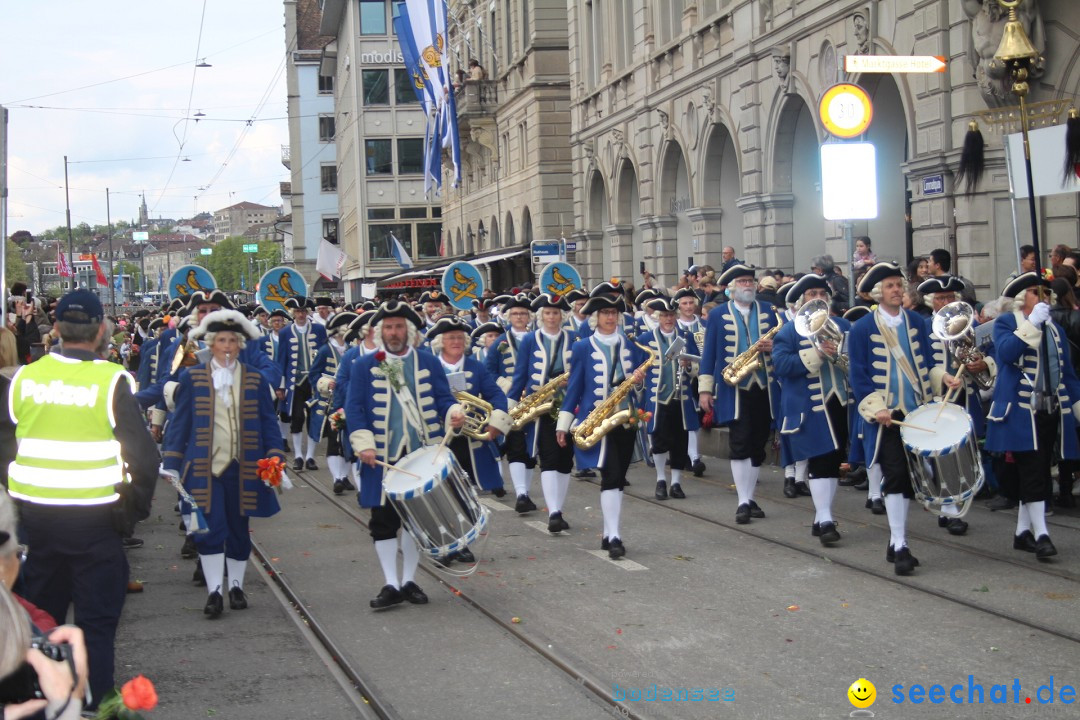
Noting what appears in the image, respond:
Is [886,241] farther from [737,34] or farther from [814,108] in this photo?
[737,34]

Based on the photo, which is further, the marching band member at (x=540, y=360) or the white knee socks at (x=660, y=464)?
the white knee socks at (x=660, y=464)

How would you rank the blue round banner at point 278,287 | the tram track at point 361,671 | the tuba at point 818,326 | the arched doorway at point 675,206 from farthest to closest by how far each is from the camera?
the arched doorway at point 675,206 → the blue round banner at point 278,287 → the tuba at point 818,326 → the tram track at point 361,671

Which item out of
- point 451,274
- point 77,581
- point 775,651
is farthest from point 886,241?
point 77,581

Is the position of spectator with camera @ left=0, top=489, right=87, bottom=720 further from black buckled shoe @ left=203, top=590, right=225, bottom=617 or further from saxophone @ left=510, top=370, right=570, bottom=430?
saxophone @ left=510, top=370, right=570, bottom=430

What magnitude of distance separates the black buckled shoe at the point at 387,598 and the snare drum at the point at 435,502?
0.40 meters

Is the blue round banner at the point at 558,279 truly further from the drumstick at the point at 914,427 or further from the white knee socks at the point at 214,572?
the white knee socks at the point at 214,572

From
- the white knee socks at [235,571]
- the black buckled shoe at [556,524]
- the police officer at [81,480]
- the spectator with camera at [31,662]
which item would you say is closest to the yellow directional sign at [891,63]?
the black buckled shoe at [556,524]

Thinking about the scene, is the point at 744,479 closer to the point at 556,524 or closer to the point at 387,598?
the point at 556,524

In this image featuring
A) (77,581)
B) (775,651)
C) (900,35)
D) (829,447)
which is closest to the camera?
(77,581)

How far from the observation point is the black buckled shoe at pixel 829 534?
1032 cm

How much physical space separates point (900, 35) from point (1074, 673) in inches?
581

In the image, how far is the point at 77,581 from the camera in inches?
241

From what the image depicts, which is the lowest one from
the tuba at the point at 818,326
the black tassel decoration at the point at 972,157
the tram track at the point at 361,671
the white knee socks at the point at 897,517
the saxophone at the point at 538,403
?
the tram track at the point at 361,671

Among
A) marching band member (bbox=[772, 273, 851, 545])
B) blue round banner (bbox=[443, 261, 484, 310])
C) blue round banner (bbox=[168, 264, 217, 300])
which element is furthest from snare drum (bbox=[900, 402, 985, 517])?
blue round banner (bbox=[443, 261, 484, 310])
